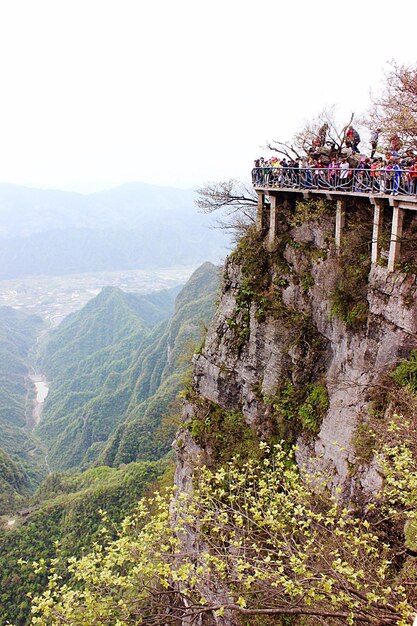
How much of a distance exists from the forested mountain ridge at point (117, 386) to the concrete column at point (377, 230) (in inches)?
2340

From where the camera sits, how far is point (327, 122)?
57.8 ft

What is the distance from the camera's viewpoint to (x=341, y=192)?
14203mm

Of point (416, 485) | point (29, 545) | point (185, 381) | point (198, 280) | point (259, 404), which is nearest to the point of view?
point (416, 485)

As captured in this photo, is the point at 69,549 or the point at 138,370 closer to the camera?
the point at 69,549

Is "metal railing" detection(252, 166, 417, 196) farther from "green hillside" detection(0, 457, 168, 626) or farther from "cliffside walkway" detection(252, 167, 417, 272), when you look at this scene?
"green hillside" detection(0, 457, 168, 626)

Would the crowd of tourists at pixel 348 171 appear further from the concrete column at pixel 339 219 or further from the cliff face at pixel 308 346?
the cliff face at pixel 308 346

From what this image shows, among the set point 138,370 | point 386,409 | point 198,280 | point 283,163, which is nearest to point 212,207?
point 283,163

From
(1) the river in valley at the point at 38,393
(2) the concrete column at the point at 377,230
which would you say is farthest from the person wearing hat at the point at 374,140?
(1) the river in valley at the point at 38,393

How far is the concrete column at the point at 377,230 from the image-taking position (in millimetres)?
13078

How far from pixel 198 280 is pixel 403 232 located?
12925 centimetres

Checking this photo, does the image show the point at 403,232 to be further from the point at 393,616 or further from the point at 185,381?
the point at 185,381

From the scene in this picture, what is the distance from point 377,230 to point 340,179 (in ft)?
8.32

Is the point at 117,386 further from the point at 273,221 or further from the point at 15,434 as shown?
the point at 273,221

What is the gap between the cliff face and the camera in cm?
1275
